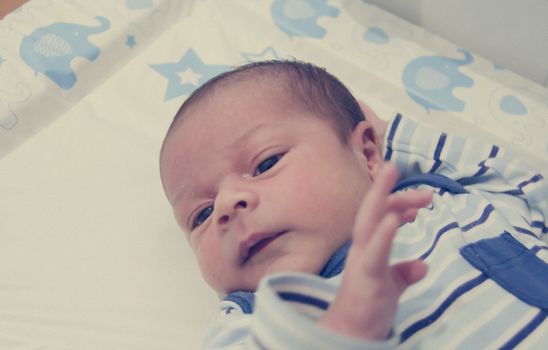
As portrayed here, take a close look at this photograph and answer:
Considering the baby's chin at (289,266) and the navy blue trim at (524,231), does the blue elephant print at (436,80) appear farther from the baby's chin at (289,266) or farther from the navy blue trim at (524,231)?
the baby's chin at (289,266)

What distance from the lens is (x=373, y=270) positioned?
46cm

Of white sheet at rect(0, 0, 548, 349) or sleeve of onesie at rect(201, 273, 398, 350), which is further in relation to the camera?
white sheet at rect(0, 0, 548, 349)

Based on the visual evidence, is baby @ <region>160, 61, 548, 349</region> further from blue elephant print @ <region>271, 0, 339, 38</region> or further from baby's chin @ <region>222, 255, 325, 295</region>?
blue elephant print @ <region>271, 0, 339, 38</region>

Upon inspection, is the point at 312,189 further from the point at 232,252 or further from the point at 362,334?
the point at 362,334

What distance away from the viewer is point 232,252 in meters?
0.68

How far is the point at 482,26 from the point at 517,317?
24.2 inches

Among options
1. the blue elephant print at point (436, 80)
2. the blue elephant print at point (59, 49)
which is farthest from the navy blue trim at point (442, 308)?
the blue elephant print at point (59, 49)

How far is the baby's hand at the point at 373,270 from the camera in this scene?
45 centimetres

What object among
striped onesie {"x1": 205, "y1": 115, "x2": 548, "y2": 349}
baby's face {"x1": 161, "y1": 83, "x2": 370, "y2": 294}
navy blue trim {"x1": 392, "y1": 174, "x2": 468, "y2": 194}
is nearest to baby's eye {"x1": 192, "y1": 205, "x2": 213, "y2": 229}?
baby's face {"x1": 161, "y1": 83, "x2": 370, "y2": 294}

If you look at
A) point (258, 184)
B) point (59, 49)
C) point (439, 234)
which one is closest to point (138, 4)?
point (59, 49)

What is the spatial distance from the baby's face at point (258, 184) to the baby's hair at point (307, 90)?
0.05 feet

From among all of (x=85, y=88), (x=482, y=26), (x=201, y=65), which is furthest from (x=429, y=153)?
(x=85, y=88)

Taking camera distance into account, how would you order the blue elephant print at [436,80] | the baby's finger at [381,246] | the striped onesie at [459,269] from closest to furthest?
the baby's finger at [381,246] → the striped onesie at [459,269] → the blue elephant print at [436,80]

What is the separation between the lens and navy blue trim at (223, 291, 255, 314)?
0.71 meters
